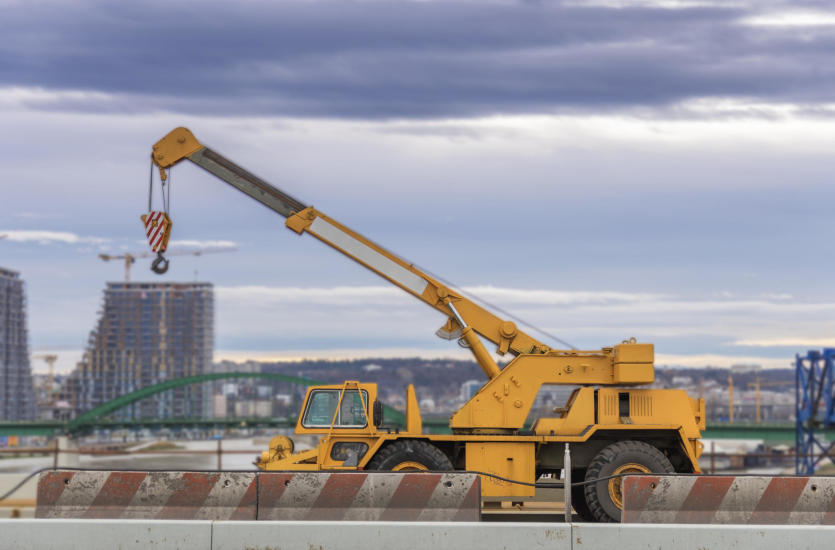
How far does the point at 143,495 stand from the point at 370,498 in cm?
261

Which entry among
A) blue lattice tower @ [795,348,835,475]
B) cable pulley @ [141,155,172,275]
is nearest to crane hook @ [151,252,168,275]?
cable pulley @ [141,155,172,275]

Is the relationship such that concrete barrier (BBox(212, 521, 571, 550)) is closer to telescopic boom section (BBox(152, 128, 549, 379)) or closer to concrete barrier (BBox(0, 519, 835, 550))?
concrete barrier (BBox(0, 519, 835, 550))

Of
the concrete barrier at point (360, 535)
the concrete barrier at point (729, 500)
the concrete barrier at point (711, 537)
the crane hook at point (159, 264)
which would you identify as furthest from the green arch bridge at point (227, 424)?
the concrete barrier at point (711, 537)

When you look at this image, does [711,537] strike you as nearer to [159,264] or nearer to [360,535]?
[360,535]

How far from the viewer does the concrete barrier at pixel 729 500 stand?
11.8m

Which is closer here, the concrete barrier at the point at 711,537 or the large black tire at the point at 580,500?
the concrete barrier at the point at 711,537

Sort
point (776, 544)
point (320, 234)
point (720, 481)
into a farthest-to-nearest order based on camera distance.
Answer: point (320, 234), point (720, 481), point (776, 544)

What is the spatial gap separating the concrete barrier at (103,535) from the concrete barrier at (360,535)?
0.26m

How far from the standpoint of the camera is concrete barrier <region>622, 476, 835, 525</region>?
11.8 m

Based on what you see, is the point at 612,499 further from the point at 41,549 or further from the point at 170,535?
the point at 41,549

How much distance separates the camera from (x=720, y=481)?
469 inches

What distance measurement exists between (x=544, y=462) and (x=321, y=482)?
21.2ft

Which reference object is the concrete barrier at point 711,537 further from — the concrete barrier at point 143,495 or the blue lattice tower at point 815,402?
the blue lattice tower at point 815,402

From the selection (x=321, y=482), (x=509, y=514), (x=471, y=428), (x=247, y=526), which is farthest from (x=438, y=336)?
(x=247, y=526)
